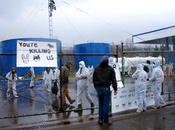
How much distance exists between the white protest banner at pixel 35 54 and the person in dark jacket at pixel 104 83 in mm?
1882

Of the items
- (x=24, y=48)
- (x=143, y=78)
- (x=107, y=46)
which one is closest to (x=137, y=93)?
(x=143, y=78)

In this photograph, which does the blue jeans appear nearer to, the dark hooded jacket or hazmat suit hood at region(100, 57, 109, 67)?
the dark hooded jacket

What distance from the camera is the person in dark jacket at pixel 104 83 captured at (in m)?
11.6

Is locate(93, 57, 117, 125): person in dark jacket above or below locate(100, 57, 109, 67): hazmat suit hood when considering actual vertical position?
below

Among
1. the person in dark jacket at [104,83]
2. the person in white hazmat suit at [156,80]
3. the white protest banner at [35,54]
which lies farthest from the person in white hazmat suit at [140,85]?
the white protest banner at [35,54]

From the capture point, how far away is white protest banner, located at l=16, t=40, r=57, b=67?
12273 millimetres

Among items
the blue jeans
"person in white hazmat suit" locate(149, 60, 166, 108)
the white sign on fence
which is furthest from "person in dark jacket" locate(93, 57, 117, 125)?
"person in white hazmat suit" locate(149, 60, 166, 108)

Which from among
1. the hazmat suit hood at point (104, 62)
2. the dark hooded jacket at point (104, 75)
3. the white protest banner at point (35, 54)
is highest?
the white protest banner at point (35, 54)

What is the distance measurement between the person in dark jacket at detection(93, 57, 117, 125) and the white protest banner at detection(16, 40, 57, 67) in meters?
1.88

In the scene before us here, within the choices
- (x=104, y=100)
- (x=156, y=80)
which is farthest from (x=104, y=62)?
(x=156, y=80)

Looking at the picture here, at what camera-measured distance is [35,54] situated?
1254 cm

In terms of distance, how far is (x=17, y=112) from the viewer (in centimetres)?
1506

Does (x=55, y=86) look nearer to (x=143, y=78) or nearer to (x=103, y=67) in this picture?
(x=143, y=78)

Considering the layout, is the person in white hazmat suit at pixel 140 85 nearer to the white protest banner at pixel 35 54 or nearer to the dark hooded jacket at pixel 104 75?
the dark hooded jacket at pixel 104 75
